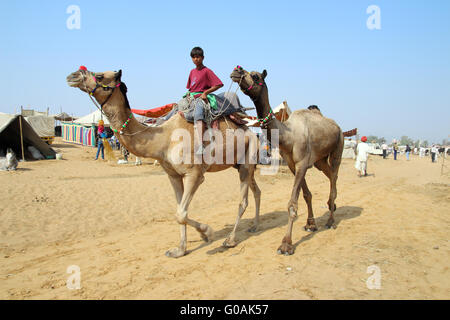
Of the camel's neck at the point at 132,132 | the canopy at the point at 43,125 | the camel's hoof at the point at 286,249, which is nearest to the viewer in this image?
the camel's neck at the point at 132,132

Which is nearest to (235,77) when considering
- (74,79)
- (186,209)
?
(186,209)

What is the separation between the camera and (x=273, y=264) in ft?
15.1

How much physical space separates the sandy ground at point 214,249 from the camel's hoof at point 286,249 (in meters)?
0.13

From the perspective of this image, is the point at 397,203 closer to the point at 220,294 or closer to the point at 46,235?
the point at 220,294

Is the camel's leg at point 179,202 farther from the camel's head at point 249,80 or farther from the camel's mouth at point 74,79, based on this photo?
the camel's mouth at point 74,79

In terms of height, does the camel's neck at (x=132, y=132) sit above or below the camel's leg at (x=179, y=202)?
above

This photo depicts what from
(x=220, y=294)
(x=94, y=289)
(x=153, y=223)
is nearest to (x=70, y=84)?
(x=94, y=289)

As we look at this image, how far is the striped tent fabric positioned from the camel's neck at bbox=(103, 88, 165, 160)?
27870mm

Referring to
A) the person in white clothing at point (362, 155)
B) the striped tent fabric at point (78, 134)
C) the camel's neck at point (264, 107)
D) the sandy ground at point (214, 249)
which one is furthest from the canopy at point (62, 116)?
the camel's neck at point (264, 107)

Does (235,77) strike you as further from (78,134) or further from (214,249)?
(78,134)

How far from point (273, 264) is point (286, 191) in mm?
7418

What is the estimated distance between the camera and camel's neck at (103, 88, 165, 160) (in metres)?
4.57

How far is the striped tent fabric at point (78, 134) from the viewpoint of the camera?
103ft

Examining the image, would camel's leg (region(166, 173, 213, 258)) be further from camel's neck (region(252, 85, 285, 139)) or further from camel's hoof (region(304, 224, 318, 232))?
camel's hoof (region(304, 224, 318, 232))
